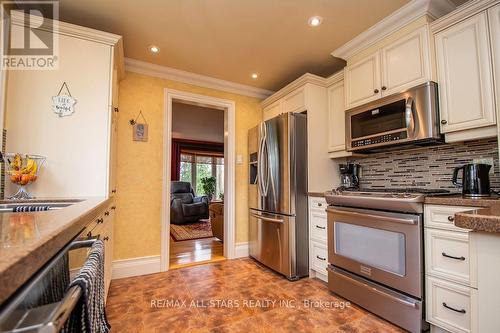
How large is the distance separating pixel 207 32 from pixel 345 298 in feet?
8.72

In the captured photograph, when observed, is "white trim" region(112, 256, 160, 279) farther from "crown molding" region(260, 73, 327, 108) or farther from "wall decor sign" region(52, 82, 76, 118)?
"crown molding" region(260, 73, 327, 108)

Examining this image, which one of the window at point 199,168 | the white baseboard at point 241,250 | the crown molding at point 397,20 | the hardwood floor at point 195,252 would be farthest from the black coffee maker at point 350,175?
the window at point 199,168

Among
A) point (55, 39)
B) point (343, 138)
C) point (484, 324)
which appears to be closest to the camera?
point (484, 324)

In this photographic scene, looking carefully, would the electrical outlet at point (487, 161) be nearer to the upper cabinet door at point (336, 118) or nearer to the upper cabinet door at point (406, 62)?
the upper cabinet door at point (406, 62)

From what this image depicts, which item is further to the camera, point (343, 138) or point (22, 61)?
point (343, 138)

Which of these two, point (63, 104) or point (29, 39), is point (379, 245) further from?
point (29, 39)

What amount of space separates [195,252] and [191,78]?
2.39 metres

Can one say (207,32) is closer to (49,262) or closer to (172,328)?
(49,262)

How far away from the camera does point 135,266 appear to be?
2.63 metres

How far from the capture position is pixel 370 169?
2586mm

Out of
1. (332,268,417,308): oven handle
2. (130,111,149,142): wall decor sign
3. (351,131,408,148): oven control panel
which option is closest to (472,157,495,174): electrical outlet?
(351,131,408,148): oven control panel

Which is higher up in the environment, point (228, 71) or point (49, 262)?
point (228, 71)

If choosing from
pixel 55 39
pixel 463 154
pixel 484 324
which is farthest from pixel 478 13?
pixel 55 39

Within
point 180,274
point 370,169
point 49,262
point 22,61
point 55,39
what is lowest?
point 180,274
